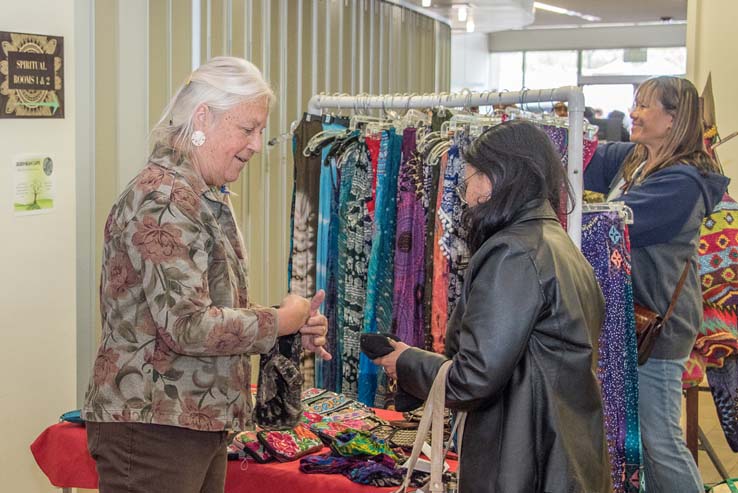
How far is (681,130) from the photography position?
11.2 feet

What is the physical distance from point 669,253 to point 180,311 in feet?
6.45

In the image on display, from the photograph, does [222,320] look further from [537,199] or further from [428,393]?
[537,199]

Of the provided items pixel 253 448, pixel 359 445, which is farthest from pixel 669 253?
pixel 253 448

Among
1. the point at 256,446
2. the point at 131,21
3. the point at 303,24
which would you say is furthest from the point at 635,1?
the point at 256,446

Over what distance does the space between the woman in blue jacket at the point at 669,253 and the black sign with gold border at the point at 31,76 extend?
205 centimetres

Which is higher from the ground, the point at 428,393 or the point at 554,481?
the point at 428,393

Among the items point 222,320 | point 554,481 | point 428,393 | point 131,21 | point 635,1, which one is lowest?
point 554,481

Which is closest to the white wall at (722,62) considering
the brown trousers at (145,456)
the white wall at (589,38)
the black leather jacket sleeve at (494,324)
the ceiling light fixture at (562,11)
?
the black leather jacket sleeve at (494,324)

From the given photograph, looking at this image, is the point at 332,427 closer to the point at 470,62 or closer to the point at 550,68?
the point at 470,62

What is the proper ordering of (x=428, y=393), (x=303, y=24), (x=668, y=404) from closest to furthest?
(x=428, y=393) → (x=668, y=404) → (x=303, y=24)

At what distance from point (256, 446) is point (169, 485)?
83 cm

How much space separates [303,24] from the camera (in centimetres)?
571

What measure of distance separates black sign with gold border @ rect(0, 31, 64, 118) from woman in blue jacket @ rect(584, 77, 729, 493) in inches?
80.7

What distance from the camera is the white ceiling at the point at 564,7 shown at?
8.73m
